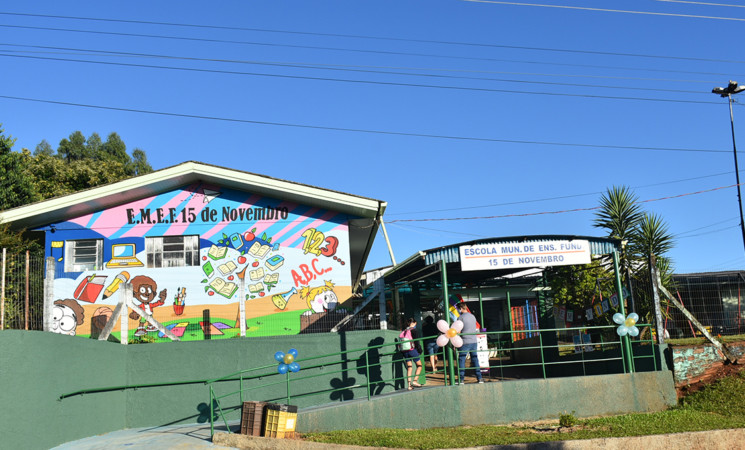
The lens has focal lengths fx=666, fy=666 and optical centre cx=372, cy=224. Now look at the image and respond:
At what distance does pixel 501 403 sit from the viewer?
1248cm

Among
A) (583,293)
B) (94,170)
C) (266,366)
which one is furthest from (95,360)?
(94,170)

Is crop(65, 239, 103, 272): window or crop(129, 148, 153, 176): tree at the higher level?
crop(129, 148, 153, 176): tree

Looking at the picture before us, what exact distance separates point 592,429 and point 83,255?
13305mm

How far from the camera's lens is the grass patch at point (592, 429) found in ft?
34.3

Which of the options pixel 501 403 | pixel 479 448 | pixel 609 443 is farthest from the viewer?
pixel 501 403

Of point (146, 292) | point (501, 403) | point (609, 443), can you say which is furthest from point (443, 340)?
point (146, 292)

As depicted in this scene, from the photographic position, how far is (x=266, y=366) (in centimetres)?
1290

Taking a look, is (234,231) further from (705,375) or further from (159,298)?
(705,375)

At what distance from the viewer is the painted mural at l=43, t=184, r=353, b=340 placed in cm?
1738

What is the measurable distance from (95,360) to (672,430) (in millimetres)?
10039

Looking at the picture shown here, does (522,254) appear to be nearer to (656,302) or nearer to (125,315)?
(656,302)

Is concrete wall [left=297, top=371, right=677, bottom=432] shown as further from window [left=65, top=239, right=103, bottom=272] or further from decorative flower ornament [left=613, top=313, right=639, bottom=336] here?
window [left=65, top=239, right=103, bottom=272]

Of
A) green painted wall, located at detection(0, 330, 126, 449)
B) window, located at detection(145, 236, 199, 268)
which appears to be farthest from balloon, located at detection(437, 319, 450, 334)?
window, located at detection(145, 236, 199, 268)

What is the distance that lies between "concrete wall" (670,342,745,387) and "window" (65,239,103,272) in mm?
14002
